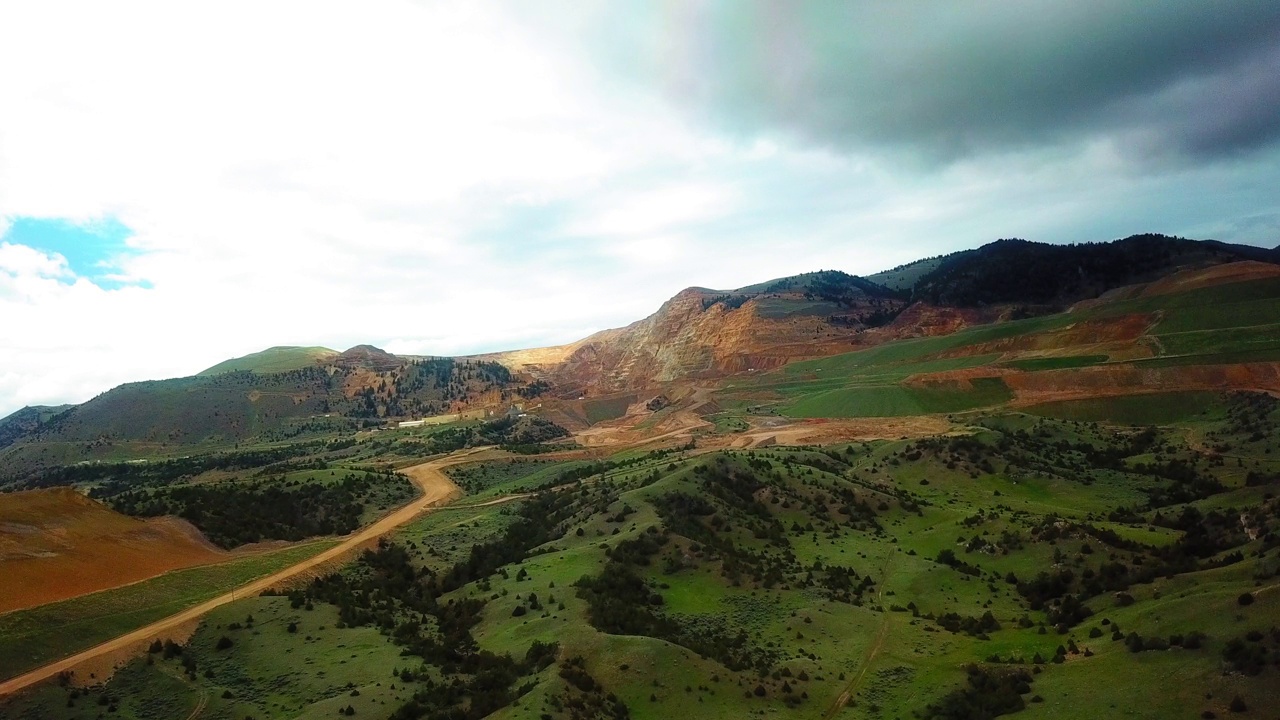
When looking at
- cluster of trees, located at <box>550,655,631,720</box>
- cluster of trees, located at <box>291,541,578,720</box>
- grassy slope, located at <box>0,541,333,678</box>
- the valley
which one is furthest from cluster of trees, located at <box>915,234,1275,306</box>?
grassy slope, located at <box>0,541,333,678</box>

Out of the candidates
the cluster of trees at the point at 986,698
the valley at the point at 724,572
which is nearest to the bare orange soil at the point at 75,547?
the valley at the point at 724,572

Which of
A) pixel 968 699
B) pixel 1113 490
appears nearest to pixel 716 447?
pixel 1113 490

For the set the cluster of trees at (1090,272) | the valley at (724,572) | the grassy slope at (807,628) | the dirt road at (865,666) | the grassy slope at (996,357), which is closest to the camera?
the grassy slope at (807,628)

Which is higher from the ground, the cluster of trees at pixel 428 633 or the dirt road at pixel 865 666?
the cluster of trees at pixel 428 633

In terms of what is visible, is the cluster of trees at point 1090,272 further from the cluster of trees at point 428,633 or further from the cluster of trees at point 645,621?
the cluster of trees at point 428,633

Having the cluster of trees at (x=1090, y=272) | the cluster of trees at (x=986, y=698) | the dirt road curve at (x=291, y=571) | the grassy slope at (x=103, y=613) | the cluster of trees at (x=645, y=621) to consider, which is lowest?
the cluster of trees at (x=986, y=698)

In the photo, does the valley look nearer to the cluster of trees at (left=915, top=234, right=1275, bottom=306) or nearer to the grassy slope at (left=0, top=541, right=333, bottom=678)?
the grassy slope at (left=0, top=541, right=333, bottom=678)

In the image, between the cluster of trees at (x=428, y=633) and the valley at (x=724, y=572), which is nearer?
the cluster of trees at (x=428, y=633)

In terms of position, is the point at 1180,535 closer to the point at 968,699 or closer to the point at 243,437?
the point at 968,699
